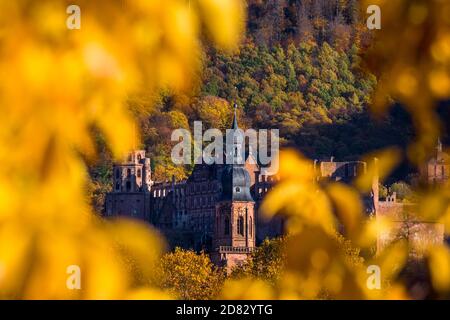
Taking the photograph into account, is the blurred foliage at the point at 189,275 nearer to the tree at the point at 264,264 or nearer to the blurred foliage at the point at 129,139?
the tree at the point at 264,264

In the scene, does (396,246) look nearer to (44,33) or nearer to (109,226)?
(109,226)

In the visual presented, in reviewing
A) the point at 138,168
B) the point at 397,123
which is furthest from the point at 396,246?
the point at 138,168

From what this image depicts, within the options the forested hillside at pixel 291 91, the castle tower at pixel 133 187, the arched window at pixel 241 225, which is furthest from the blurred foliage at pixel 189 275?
the castle tower at pixel 133 187

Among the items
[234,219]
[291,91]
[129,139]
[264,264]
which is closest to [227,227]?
[234,219]

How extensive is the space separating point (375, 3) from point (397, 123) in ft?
311

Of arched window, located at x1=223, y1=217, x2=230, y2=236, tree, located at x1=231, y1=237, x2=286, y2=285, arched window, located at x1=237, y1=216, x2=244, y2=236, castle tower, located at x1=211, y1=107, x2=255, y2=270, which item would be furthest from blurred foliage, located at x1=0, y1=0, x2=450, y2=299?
arched window, located at x1=223, y1=217, x2=230, y2=236

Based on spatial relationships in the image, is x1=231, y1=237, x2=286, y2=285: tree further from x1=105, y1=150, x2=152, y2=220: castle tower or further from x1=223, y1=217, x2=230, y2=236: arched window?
x1=105, y1=150, x2=152, y2=220: castle tower

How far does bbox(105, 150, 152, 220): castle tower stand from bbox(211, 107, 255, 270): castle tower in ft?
25.8

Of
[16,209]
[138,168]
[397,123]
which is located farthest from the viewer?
[138,168]

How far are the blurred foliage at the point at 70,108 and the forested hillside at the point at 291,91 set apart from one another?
97.0 m

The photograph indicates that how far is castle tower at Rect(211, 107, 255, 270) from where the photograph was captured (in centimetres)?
9181

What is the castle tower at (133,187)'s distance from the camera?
10650cm

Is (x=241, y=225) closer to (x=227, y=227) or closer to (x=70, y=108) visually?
(x=227, y=227)

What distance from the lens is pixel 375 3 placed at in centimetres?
452
